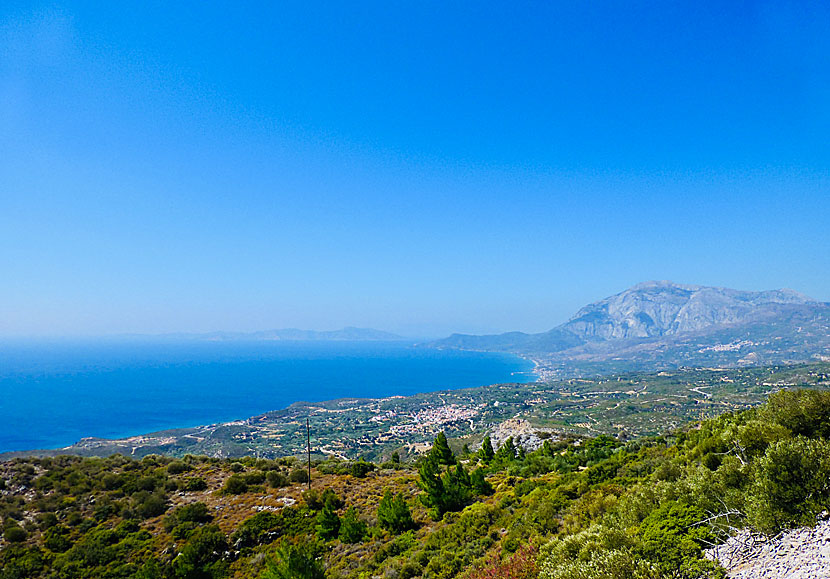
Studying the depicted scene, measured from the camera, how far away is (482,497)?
22.4m

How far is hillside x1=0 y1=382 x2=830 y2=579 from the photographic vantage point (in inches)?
330

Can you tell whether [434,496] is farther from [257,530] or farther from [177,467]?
[177,467]

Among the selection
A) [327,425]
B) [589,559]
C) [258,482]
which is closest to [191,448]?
[327,425]

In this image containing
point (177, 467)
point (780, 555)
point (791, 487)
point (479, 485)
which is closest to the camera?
point (780, 555)

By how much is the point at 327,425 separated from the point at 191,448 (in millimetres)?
42961

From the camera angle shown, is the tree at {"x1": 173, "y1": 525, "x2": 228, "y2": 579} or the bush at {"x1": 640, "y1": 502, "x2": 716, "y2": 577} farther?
the tree at {"x1": 173, "y1": 525, "x2": 228, "y2": 579}

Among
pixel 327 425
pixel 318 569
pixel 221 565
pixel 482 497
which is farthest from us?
pixel 327 425

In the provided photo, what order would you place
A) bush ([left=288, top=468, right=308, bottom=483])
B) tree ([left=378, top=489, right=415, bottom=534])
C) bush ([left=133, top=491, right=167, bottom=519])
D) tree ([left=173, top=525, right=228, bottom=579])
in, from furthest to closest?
1. bush ([left=288, top=468, right=308, bottom=483])
2. bush ([left=133, top=491, right=167, bottom=519])
3. tree ([left=378, top=489, right=415, bottom=534])
4. tree ([left=173, top=525, right=228, bottom=579])

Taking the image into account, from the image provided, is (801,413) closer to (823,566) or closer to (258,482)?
(823,566)

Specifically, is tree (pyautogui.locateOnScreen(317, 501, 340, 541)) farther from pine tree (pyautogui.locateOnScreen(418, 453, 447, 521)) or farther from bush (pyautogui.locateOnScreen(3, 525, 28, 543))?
bush (pyautogui.locateOnScreen(3, 525, 28, 543))

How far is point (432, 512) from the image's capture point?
64.9ft

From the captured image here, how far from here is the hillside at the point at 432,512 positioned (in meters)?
8.39

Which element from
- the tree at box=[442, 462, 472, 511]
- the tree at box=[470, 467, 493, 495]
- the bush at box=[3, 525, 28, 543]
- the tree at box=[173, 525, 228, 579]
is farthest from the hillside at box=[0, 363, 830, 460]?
the bush at box=[3, 525, 28, 543]

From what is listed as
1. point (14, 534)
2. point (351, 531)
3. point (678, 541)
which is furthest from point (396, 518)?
point (14, 534)
